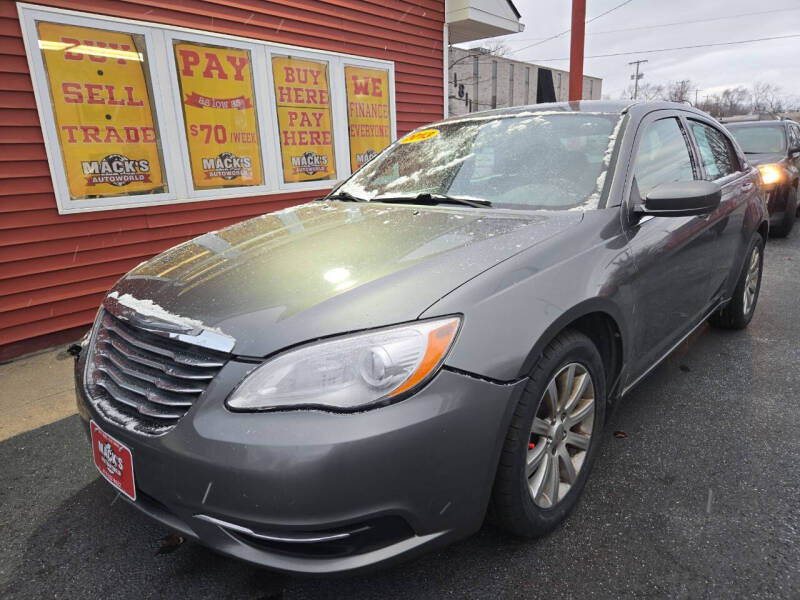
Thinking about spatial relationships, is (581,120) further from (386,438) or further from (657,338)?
(386,438)

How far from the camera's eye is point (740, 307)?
3701 millimetres

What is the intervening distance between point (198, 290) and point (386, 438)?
0.84 metres

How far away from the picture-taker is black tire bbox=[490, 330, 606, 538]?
157 cm

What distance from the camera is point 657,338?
2.41 meters

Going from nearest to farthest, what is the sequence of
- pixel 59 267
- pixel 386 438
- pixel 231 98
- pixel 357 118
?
pixel 386 438, pixel 59 267, pixel 231 98, pixel 357 118

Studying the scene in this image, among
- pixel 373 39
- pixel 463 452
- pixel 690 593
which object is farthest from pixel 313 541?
pixel 373 39

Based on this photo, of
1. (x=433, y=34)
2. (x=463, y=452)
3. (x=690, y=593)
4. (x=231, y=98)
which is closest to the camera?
(x=463, y=452)

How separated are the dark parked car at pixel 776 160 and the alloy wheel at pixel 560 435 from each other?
589 centimetres

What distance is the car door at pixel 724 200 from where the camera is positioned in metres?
2.89

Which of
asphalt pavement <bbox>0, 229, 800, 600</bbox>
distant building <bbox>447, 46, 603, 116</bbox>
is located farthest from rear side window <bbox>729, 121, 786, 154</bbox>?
distant building <bbox>447, 46, 603, 116</bbox>

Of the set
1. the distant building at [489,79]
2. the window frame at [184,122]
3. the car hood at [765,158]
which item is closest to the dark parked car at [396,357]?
the window frame at [184,122]

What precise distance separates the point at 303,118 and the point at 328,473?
5.15 metres

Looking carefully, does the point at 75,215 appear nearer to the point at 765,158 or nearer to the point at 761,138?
the point at 765,158

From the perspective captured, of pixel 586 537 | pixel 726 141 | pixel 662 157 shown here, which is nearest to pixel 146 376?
pixel 586 537
